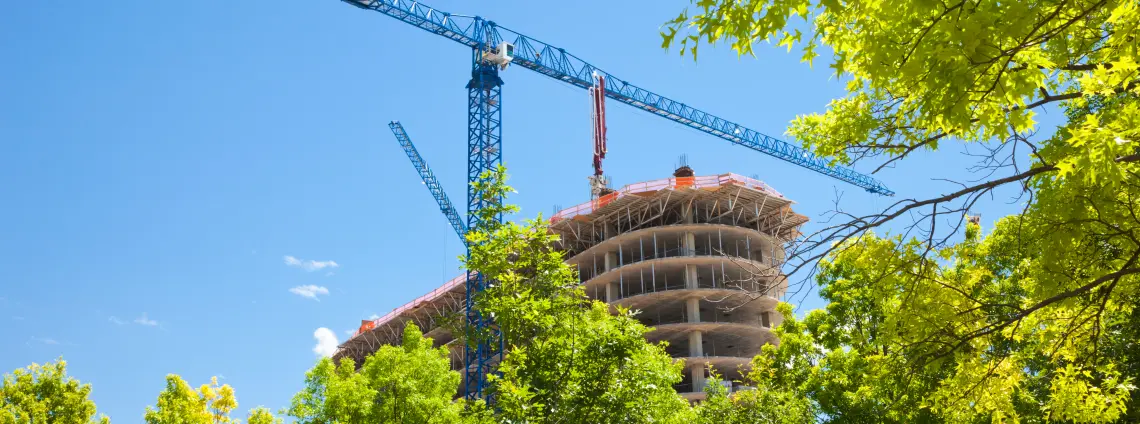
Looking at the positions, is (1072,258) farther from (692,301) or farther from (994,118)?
(692,301)

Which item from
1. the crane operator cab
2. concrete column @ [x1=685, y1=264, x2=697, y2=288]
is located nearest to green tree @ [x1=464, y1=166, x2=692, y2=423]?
concrete column @ [x1=685, y1=264, x2=697, y2=288]

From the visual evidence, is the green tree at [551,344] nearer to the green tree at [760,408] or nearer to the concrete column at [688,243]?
the green tree at [760,408]

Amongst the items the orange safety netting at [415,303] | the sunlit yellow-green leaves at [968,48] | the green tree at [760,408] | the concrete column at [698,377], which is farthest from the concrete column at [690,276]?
the sunlit yellow-green leaves at [968,48]

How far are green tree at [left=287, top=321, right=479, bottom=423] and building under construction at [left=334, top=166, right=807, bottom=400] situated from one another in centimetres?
2259

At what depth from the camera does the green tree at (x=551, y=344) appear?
12719 mm

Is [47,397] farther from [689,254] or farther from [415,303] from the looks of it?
[415,303]

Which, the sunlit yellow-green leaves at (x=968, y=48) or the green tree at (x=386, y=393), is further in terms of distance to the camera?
the green tree at (x=386, y=393)

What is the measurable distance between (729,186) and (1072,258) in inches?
2158

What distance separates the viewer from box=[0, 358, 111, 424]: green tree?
1331 inches

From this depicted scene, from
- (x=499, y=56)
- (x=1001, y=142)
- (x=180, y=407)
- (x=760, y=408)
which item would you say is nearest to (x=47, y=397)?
(x=180, y=407)

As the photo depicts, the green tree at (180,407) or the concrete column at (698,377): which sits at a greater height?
the concrete column at (698,377)

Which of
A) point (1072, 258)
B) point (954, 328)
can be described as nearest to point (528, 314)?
point (954, 328)

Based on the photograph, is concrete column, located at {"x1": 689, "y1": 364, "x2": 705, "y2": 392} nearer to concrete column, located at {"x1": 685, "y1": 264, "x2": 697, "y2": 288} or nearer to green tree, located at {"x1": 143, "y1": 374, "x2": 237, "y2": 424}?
concrete column, located at {"x1": 685, "y1": 264, "x2": 697, "y2": 288}

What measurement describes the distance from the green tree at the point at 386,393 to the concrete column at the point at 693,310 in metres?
25.5
